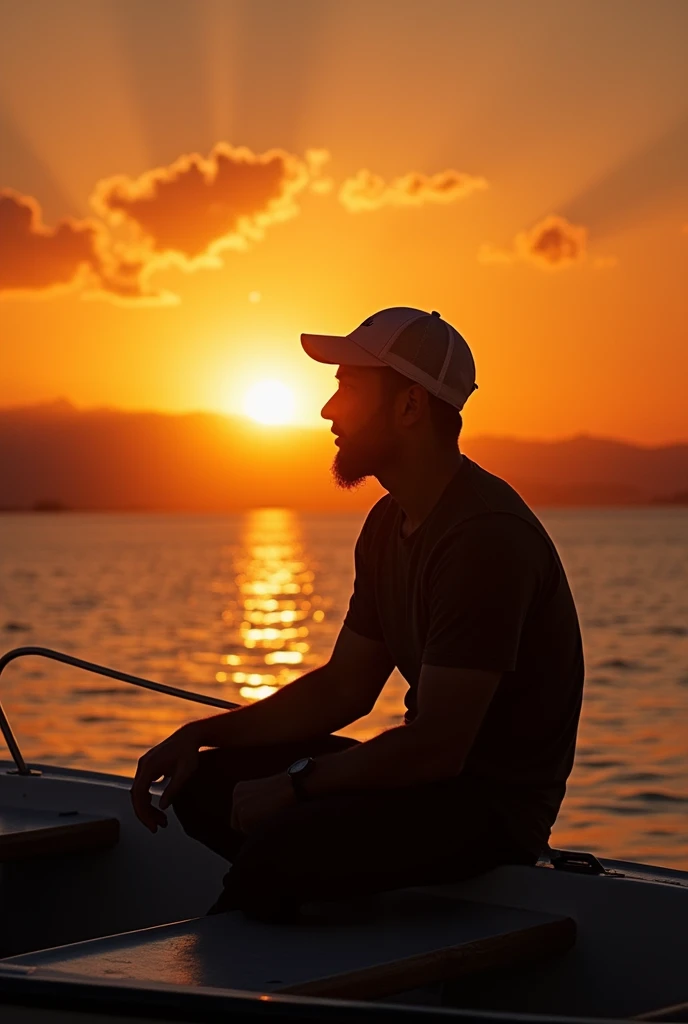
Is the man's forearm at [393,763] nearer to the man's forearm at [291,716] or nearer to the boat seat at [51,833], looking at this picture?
the man's forearm at [291,716]

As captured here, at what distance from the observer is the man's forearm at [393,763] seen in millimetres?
3359

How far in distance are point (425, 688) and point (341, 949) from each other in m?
0.62

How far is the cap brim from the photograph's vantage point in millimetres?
3707

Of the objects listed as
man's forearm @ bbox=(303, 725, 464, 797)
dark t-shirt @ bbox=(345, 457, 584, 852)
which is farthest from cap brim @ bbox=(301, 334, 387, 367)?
man's forearm @ bbox=(303, 725, 464, 797)

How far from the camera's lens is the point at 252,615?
42156 millimetres

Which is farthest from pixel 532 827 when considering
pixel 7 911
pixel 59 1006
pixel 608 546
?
pixel 608 546

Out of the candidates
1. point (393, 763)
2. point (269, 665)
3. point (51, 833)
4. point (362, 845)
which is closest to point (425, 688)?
point (393, 763)

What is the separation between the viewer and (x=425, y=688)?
11.1 feet

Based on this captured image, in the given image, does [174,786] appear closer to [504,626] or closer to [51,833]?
[51,833]

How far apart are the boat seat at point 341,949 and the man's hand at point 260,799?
0.25m

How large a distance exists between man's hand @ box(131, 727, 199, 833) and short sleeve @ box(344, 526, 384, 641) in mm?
568

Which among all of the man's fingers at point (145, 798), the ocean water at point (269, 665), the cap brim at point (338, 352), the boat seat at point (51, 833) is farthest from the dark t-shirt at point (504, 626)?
the ocean water at point (269, 665)

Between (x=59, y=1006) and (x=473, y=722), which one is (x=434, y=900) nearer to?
(x=473, y=722)

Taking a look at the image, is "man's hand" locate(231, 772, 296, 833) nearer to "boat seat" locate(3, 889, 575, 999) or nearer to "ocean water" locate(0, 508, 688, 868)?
"boat seat" locate(3, 889, 575, 999)
